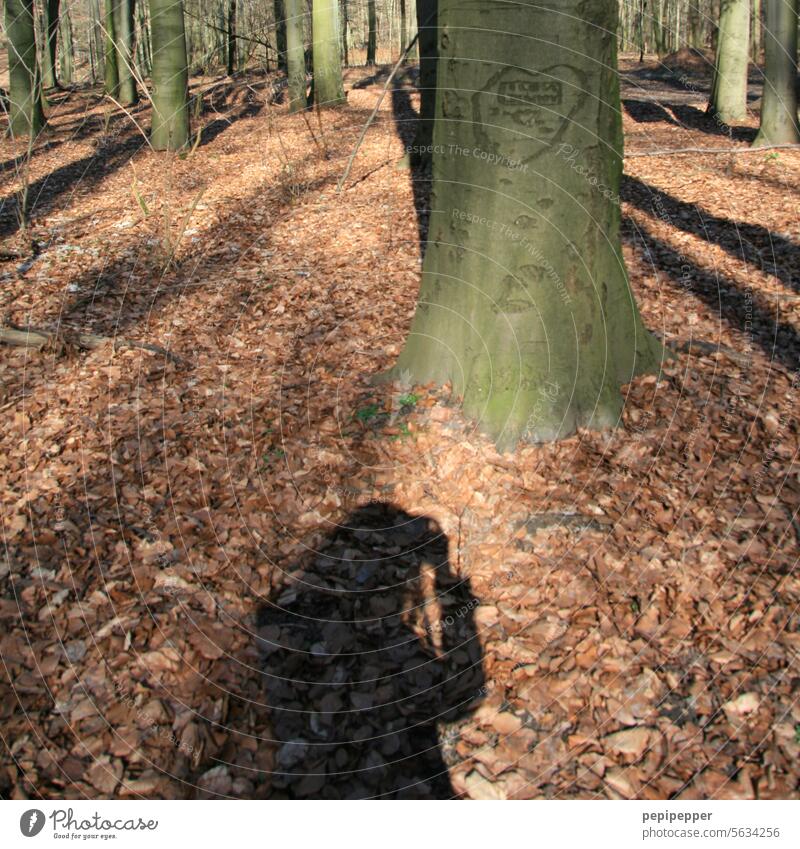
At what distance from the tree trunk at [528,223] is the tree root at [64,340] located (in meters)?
2.69

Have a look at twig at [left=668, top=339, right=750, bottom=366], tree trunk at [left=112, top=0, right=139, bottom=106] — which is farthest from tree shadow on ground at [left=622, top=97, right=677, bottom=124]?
tree trunk at [left=112, top=0, right=139, bottom=106]

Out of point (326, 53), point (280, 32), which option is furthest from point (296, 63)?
point (280, 32)

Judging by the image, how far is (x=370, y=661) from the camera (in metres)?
3.26

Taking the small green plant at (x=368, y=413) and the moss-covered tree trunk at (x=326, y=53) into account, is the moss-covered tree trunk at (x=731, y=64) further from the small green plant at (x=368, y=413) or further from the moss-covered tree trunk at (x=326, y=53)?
the small green plant at (x=368, y=413)

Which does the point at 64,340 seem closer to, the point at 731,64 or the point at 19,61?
the point at 19,61

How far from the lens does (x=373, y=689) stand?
313cm

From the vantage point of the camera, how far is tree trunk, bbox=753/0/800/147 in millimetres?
9516

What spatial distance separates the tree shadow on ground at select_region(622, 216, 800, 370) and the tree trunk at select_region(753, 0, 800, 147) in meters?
4.31

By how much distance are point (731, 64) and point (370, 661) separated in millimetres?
12764

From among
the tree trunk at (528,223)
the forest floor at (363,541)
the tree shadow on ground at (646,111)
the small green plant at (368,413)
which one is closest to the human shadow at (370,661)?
the forest floor at (363,541)

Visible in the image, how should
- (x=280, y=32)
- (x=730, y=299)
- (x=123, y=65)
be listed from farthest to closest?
1. (x=280, y=32)
2. (x=123, y=65)
3. (x=730, y=299)

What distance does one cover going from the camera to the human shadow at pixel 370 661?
2824 millimetres

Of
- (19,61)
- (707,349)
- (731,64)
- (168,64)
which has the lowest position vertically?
(707,349)

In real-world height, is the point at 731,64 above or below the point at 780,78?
above
